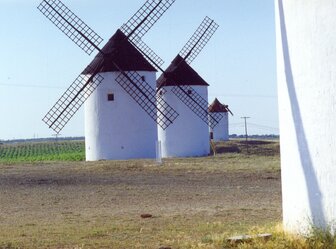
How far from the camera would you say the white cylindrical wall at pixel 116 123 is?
37.1 meters

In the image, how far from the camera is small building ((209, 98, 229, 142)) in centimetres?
6825

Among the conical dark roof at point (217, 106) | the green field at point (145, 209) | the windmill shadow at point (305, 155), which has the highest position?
the conical dark roof at point (217, 106)

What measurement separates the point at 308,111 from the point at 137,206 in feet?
24.6

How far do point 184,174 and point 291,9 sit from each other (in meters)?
16.8

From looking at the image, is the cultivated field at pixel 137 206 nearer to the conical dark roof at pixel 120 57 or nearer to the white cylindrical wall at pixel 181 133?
the conical dark roof at pixel 120 57

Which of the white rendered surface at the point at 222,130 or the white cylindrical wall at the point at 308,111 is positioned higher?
the white rendered surface at the point at 222,130

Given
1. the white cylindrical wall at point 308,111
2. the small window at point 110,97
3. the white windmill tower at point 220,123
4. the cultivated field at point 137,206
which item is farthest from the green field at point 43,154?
the white cylindrical wall at point 308,111

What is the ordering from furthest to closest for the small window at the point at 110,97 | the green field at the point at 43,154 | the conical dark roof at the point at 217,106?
1. the conical dark roof at the point at 217,106
2. the green field at the point at 43,154
3. the small window at the point at 110,97

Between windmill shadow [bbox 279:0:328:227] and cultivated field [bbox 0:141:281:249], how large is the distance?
4.13 feet

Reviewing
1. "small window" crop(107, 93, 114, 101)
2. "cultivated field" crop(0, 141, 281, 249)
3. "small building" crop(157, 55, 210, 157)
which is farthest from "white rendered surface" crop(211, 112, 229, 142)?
"cultivated field" crop(0, 141, 281, 249)

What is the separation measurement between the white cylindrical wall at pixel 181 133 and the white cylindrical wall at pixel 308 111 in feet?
110

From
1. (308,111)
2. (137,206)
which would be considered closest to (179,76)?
(137,206)


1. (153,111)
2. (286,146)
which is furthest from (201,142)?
(286,146)

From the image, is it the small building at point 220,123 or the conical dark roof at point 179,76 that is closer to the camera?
the conical dark roof at point 179,76
